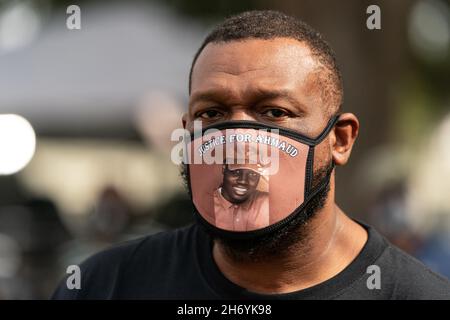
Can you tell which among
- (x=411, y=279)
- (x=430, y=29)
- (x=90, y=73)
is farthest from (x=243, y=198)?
(x=430, y=29)

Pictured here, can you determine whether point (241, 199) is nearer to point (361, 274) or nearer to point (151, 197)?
point (361, 274)

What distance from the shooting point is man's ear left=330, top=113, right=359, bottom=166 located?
3271mm

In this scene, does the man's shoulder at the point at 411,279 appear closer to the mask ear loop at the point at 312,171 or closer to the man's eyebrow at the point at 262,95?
the mask ear loop at the point at 312,171

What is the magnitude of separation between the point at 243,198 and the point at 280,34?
2.17ft

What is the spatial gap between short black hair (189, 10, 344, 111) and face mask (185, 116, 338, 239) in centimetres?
31

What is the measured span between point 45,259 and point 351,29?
434 centimetres

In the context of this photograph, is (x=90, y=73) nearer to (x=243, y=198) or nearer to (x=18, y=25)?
(x=18, y=25)

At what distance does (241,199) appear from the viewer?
2.98 metres

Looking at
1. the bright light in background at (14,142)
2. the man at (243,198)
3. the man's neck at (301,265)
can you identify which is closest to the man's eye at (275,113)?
the man at (243,198)

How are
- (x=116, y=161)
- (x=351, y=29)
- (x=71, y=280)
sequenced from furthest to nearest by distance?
(x=116, y=161) → (x=351, y=29) → (x=71, y=280)

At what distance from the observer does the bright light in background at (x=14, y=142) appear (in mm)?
9922

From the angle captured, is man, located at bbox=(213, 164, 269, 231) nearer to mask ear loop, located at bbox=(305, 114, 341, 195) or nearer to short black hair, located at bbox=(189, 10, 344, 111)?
mask ear loop, located at bbox=(305, 114, 341, 195)

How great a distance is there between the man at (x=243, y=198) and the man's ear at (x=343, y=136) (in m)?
0.42

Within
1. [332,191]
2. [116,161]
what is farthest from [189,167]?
[116,161]
